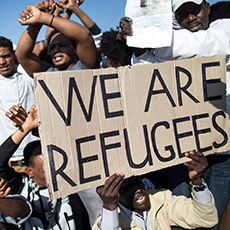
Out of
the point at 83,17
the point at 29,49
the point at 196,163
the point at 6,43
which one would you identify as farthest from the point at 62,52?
the point at 196,163

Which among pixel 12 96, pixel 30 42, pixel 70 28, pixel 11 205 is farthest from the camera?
pixel 12 96

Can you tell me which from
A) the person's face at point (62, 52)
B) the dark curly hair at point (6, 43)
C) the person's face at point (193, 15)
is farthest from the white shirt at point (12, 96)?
the person's face at point (193, 15)

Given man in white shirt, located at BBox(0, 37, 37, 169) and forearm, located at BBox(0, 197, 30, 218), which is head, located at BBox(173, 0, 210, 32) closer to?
forearm, located at BBox(0, 197, 30, 218)

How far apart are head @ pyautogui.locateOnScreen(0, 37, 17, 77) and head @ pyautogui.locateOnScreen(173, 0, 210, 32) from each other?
6.89ft

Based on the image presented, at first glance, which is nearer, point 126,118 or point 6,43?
point 126,118

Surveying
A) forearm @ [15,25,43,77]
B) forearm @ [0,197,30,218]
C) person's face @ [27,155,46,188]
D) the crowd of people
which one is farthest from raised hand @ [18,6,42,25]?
forearm @ [0,197,30,218]

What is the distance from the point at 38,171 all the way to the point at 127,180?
2.06ft

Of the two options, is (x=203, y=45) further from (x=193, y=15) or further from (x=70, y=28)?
(x=70, y=28)

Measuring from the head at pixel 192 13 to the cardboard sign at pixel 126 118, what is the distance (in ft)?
0.88

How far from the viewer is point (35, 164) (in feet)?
6.60

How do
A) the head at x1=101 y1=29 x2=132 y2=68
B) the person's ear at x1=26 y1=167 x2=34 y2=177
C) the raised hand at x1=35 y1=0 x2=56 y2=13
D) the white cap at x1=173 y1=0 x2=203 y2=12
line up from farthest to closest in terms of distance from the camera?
the head at x1=101 y1=29 x2=132 y2=68, the person's ear at x1=26 y1=167 x2=34 y2=177, the raised hand at x1=35 y1=0 x2=56 y2=13, the white cap at x1=173 y1=0 x2=203 y2=12

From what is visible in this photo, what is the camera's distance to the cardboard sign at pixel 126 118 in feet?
4.81

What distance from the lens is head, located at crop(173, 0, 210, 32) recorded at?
183 centimetres

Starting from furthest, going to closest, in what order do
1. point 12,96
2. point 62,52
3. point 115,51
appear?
point 115,51 → point 12,96 → point 62,52
